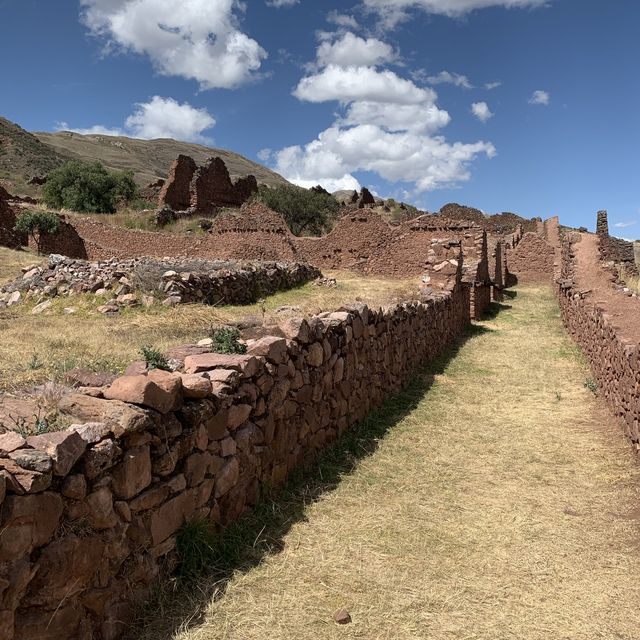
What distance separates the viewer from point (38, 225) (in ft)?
80.2

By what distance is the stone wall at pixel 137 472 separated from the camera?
299 cm

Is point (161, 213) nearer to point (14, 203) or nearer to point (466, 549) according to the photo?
point (14, 203)

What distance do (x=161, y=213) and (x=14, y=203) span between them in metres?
6.69

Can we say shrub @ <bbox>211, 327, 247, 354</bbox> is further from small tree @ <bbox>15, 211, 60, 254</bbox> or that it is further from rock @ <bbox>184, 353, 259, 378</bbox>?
small tree @ <bbox>15, 211, 60, 254</bbox>

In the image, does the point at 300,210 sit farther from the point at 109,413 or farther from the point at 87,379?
the point at 109,413

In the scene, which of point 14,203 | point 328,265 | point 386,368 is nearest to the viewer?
point 386,368

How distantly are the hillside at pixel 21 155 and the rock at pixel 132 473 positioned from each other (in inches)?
2151

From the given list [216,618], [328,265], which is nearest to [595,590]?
[216,618]

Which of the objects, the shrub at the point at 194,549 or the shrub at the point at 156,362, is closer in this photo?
the shrub at the point at 194,549

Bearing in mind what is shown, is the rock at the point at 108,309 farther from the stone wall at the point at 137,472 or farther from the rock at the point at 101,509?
the rock at the point at 101,509

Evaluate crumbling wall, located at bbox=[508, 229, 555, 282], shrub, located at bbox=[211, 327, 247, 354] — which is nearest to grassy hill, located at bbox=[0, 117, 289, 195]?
crumbling wall, located at bbox=[508, 229, 555, 282]

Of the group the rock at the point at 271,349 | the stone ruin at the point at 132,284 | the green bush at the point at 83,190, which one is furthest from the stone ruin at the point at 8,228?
the rock at the point at 271,349

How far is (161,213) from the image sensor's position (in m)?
30.9

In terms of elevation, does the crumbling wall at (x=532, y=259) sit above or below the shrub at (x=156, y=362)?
above
